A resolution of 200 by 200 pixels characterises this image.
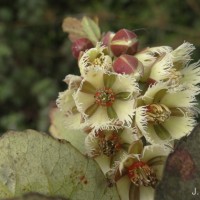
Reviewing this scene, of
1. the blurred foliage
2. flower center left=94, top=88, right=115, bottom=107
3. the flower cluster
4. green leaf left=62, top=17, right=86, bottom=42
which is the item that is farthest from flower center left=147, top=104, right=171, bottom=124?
the blurred foliage

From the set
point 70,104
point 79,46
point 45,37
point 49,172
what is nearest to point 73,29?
point 79,46

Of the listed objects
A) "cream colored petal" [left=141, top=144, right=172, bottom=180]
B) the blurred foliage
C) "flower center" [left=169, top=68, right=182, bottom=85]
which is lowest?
the blurred foliage

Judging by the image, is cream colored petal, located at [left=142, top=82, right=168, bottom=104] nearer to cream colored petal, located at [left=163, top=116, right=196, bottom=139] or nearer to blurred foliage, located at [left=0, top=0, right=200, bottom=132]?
cream colored petal, located at [left=163, top=116, right=196, bottom=139]

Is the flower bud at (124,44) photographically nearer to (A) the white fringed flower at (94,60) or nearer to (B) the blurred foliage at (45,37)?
(A) the white fringed flower at (94,60)

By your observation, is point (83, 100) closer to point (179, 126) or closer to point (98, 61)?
point (98, 61)

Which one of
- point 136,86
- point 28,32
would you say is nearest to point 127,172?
point 136,86

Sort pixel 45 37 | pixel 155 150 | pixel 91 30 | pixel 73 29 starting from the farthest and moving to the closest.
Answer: pixel 45 37 → pixel 73 29 → pixel 91 30 → pixel 155 150

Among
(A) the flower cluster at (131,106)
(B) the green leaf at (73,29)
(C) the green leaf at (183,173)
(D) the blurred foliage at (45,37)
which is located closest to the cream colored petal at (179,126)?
(A) the flower cluster at (131,106)
